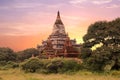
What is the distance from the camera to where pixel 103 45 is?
38219 mm

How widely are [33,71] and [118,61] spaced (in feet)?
39.5

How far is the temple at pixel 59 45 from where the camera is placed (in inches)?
2271

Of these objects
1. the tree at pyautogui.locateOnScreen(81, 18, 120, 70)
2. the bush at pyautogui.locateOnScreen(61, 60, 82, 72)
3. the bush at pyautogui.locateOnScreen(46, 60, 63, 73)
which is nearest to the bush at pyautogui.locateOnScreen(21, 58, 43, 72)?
the bush at pyautogui.locateOnScreen(46, 60, 63, 73)

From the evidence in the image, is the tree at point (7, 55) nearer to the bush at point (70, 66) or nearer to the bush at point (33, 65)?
the bush at point (33, 65)

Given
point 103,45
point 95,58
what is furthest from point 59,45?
point 95,58

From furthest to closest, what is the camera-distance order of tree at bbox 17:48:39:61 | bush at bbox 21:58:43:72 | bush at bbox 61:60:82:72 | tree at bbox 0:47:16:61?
tree at bbox 17:48:39:61 → tree at bbox 0:47:16:61 → bush at bbox 21:58:43:72 → bush at bbox 61:60:82:72

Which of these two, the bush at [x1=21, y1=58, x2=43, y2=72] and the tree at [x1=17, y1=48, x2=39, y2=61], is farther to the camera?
the tree at [x1=17, y1=48, x2=39, y2=61]

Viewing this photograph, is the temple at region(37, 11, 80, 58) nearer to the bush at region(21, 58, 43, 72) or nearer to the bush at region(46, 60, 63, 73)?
the bush at region(21, 58, 43, 72)

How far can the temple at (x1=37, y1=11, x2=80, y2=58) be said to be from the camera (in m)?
57.7

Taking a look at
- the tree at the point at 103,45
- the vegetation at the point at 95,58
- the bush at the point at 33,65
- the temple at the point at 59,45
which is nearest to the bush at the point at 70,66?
the vegetation at the point at 95,58

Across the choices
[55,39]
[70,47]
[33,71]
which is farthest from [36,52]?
[33,71]

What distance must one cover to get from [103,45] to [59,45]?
26.5 metres

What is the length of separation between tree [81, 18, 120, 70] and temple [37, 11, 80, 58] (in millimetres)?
17223

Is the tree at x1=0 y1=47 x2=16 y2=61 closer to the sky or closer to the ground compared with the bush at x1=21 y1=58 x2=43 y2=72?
closer to the sky
